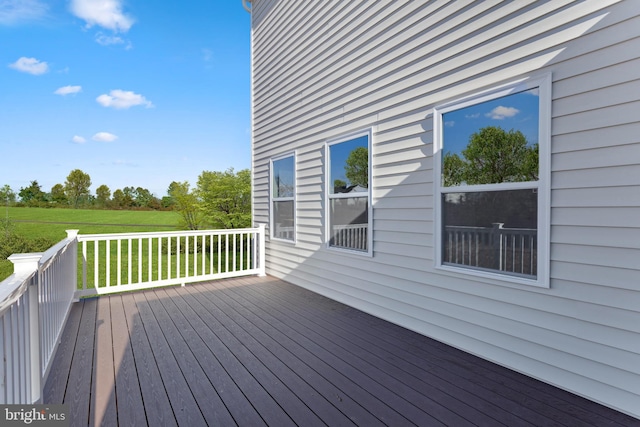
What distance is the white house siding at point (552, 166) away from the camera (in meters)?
1.91

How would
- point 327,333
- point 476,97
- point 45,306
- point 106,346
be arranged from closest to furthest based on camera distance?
point 45,306, point 476,97, point 106,346, point 327,333

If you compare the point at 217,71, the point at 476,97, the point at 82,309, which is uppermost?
the point at 217,71

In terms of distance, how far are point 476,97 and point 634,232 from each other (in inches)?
56.4

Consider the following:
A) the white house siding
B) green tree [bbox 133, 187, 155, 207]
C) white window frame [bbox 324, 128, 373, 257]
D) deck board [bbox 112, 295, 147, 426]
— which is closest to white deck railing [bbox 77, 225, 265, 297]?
deck board [bbox 112, 295, 147, 426]

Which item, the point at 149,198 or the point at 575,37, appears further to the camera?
the point at 149,198

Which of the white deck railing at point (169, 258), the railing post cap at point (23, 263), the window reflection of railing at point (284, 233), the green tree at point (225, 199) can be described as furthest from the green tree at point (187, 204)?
the railing post cap at point (23, 263)

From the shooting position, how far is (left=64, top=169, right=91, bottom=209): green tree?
27.6 metres

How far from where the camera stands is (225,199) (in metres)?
12.9

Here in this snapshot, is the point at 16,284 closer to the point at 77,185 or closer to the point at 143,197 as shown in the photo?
the point at 143,197

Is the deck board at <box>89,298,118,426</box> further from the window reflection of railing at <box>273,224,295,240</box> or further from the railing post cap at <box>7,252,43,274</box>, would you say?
the window reflection of railing at <box>273,224,295,240</box>

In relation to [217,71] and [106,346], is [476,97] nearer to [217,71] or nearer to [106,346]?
[106,346]

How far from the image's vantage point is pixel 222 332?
3.27 m

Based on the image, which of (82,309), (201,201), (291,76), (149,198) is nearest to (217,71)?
(201,201)

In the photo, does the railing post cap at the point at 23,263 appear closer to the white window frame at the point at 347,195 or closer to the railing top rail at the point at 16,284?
the railing top rail at the point at 16,284
